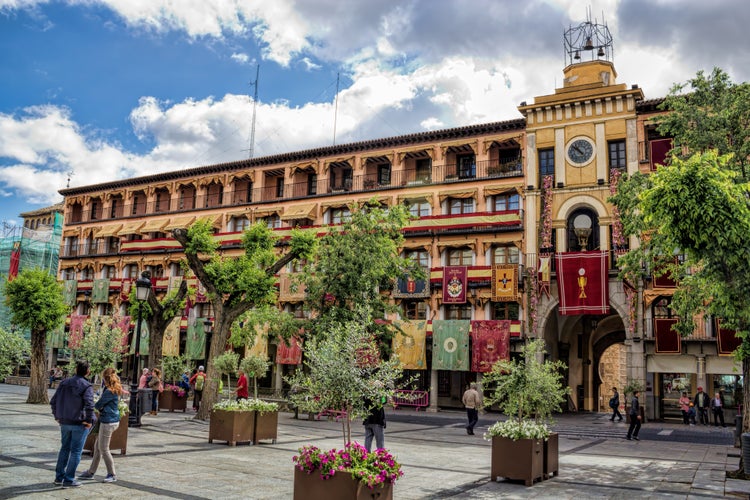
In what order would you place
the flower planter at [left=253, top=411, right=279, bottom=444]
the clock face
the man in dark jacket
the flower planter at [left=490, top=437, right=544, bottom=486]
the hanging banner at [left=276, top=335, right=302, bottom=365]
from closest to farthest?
1. the man in dark jacket
2. the flower planter at [left=490, top=437, right=544, bottom=486]
3. the flower planter at [left=253, top=411, right=279, bottom=444]
4. the clock face
5. the hanging banner at [left=276, top=335, right=302, bottom=365]

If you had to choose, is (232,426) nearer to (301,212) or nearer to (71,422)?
(71,422)

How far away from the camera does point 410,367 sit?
36.0 metres

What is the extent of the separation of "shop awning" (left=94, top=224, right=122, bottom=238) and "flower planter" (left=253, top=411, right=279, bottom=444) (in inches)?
1576

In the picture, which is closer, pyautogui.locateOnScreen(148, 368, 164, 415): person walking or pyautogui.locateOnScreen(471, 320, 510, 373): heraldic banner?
pyautogui.locateOnScreen(148, 368, 164, 415): person walking

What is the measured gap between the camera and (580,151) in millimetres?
34125

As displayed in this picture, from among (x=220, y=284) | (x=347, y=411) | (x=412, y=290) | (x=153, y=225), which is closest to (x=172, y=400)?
(x=220, y=284)

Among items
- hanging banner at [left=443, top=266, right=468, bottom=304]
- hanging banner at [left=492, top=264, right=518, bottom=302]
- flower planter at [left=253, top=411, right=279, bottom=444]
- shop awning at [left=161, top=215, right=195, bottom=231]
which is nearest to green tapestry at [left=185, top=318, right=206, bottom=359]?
shop awning at [left=161, top=215, right=195, bottom=231]

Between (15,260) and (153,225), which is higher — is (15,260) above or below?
below

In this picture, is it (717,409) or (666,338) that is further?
(666,338)

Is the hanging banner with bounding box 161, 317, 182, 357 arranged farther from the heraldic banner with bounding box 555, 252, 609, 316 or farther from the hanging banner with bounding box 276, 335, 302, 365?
the heraldic banner with bounding box 555, 252, 609, 316

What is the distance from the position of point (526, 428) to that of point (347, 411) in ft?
13.5

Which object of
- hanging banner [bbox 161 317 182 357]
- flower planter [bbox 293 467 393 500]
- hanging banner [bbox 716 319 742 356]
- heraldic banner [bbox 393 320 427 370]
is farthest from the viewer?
hanging banner [bbox 161 317 182 357]

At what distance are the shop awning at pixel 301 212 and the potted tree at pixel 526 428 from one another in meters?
29.2

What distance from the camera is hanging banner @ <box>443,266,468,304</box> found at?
35.3m
